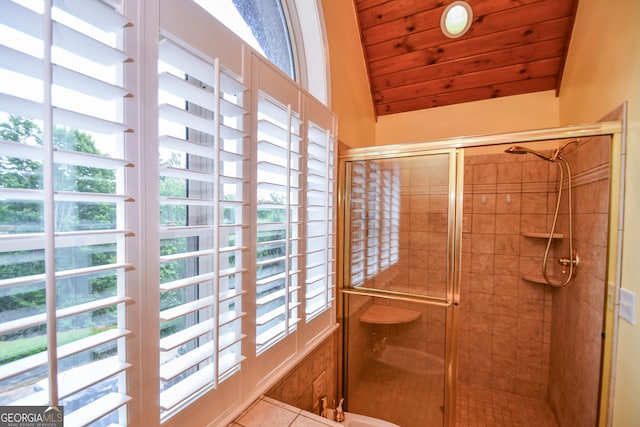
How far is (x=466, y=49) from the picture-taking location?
1.97m

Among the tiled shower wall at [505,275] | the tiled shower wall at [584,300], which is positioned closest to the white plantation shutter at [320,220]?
the tiled shower wall at [584,300]

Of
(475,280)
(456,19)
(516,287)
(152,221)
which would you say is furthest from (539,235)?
(152,221)

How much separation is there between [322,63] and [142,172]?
1.26 metres

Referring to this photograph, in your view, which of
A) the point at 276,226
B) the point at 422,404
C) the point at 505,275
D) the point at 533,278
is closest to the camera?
the point at 276,226

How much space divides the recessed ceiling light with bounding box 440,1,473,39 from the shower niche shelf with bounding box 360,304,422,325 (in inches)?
77.8

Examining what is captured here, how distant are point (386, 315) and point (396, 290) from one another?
20 cm

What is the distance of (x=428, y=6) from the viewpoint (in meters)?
1.84

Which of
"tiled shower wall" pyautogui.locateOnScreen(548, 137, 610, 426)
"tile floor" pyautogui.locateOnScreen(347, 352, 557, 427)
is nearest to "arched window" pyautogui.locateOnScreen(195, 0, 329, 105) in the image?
"tiled shower wall" pyautogui.locateOnScreen(548, 137, 610, 426)

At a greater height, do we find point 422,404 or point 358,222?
point 358,222

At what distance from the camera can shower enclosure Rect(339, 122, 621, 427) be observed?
1.44 meters

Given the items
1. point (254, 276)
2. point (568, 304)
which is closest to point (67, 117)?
point (254, 276)

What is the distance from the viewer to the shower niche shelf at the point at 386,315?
5.74ft

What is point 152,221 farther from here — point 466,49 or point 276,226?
point 466,49

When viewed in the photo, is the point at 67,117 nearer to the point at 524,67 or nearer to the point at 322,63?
the point at 322,63
